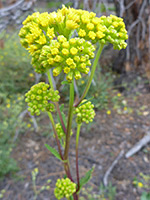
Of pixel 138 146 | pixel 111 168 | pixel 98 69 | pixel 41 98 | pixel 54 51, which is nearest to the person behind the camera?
pixel 54 51

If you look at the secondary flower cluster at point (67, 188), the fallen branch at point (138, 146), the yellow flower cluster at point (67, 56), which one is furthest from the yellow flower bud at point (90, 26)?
the fallen branch at point (138, 146)

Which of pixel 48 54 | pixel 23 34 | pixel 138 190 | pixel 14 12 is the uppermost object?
pixel 14 12

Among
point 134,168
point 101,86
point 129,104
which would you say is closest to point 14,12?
point 101,86

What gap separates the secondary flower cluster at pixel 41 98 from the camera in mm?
1071

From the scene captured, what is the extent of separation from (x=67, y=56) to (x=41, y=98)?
1.11ft

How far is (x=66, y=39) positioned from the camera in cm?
99

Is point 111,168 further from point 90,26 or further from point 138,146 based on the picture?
point 90,26

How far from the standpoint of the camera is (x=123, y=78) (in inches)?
162

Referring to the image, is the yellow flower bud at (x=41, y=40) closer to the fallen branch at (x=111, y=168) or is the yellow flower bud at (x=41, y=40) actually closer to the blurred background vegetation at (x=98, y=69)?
the blurred background vegetation at (x=98, y=69)

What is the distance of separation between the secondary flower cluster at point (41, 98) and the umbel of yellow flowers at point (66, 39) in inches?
6.0

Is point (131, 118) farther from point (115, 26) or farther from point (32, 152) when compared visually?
point (115, 26)

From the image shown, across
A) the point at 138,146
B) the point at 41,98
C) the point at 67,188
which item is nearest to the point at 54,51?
the point at 41,98

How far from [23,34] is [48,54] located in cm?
27

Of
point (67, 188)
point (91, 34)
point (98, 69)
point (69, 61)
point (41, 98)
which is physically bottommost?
point (67, 188)
